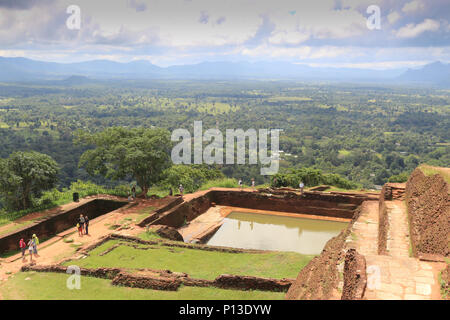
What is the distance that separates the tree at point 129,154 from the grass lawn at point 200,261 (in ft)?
22.3

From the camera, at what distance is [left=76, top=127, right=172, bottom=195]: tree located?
19.8 meters

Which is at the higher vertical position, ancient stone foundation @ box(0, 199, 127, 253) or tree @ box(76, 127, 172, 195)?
tree @ box(76, 127, 172, 195)

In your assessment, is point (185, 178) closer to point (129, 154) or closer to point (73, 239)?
point (129, 154)

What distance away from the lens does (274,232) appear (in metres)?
19.4

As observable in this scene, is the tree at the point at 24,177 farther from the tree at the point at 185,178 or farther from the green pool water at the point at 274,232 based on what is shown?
the green pool water at the point at 274,232

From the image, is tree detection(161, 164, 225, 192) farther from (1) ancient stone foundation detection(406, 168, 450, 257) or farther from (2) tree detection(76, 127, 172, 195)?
(1) ancient stone foundation detection(406, 168, 450, 257)

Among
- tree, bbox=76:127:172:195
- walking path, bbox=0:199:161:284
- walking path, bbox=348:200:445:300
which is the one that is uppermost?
tree, bbox=76:127:172:195

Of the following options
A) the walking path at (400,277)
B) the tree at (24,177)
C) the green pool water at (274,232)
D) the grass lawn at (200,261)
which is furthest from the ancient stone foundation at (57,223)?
the walking path at (400,277)

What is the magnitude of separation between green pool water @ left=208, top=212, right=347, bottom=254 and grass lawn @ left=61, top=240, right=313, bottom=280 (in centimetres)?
403

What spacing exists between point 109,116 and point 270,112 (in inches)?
2400

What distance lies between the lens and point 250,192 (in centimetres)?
2317

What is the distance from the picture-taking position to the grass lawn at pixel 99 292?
9.50 meters

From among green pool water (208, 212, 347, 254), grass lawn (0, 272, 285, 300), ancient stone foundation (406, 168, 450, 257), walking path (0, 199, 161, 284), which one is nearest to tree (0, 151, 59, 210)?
walking path (0, 199, 161, 284)
